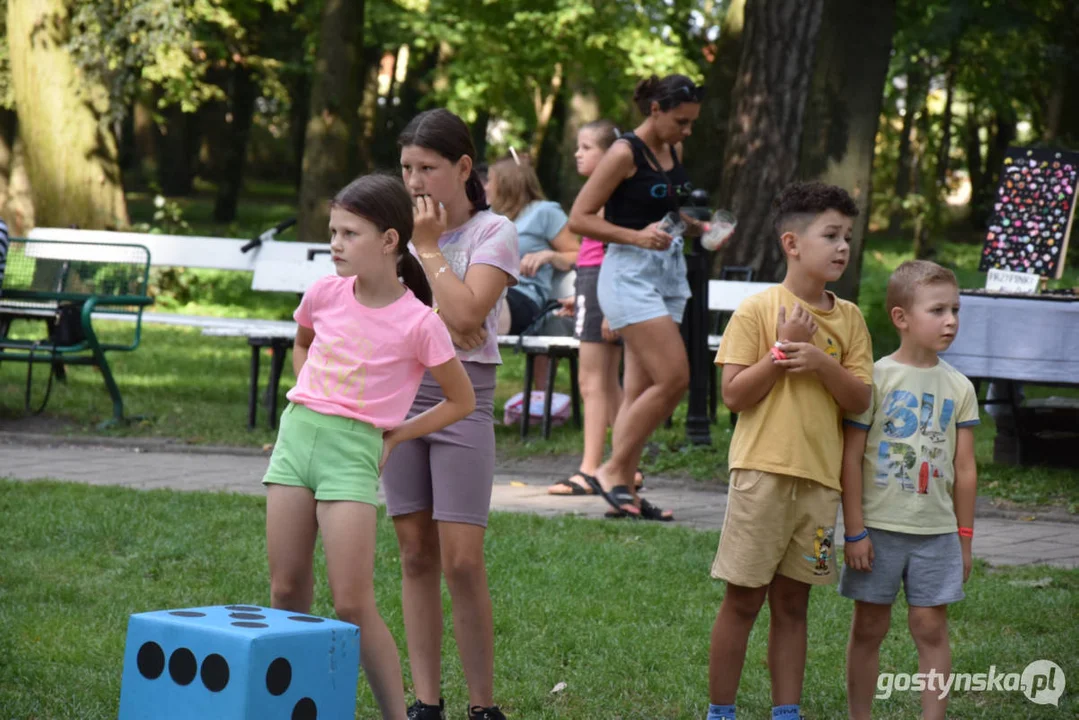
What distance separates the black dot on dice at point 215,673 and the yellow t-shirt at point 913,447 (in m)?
1.84

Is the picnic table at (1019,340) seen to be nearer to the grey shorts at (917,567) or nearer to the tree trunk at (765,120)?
the tree trunk at (765,120)

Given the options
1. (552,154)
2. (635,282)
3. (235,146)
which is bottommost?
(635,282)

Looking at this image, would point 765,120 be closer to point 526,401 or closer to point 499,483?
point 526,401

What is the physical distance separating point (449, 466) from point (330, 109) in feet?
54.6

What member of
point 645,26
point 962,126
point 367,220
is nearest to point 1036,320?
point 367,220

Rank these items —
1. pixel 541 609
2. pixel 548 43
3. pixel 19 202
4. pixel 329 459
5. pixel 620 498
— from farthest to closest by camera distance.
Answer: pixel 548 43 < pixel 19 202 < pixel 620 498 < pixel 541 609 < pixel 329 459

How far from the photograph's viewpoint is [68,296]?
10992 mm

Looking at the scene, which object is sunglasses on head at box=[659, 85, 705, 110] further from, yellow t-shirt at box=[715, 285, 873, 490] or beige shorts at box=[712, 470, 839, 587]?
beige shorts at box=[712, 470, 839, 587]

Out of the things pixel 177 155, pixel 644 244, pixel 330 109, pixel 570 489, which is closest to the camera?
pixel 644 244

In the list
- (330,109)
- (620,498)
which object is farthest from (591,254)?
(330,109)

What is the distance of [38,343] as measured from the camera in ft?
34.3

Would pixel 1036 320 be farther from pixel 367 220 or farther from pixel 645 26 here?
pixel 645 26

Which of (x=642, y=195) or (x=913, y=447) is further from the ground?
(x=642, y=195)

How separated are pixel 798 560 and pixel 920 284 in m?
0.84
